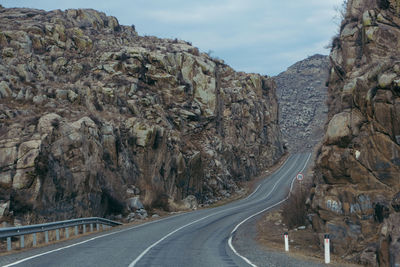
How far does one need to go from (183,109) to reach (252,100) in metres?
27.1

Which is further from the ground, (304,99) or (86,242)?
(304,99)

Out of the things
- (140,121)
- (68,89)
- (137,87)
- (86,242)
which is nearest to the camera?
(86,242)

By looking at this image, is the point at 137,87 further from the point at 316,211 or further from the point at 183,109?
the point at 316,211

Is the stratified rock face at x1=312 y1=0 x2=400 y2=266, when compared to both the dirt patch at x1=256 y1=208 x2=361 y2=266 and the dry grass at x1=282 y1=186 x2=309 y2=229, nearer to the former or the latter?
the dirt patch at x1=256 y1=208 x2=361 y2=266

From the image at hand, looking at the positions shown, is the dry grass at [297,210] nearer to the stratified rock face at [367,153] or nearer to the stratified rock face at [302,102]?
the stratified rock face at [367,153]

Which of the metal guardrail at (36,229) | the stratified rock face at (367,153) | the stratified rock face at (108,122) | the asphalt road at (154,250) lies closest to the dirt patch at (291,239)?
the stratified rock face at (367,153)

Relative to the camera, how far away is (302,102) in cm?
12925

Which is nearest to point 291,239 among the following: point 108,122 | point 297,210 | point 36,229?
point 297,210

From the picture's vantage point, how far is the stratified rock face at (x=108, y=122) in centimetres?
2397

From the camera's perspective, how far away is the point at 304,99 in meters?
131

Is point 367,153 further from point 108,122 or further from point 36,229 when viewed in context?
point 108,122

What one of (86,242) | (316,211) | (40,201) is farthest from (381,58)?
(40,201)

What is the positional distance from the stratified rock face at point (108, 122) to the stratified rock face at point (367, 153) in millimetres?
16122

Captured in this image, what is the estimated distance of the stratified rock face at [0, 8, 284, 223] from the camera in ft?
78.7
